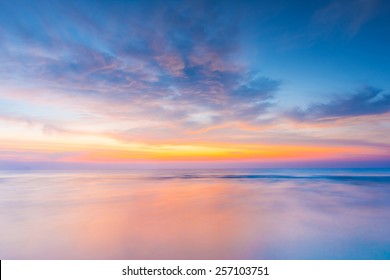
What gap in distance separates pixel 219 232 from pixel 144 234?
1.19m

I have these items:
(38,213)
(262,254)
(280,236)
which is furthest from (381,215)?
(38,213)

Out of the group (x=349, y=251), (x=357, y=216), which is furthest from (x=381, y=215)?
(x=349, y=251)

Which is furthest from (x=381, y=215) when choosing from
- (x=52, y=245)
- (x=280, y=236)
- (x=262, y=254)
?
(x=52, y=245)

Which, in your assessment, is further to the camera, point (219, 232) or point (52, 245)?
point (219, 232)

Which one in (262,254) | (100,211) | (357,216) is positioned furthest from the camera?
(100,211)

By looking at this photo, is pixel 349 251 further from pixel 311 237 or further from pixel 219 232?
pixel 219 232

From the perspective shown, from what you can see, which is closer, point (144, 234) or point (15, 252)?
point (15, 252)

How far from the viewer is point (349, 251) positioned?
139 inches
